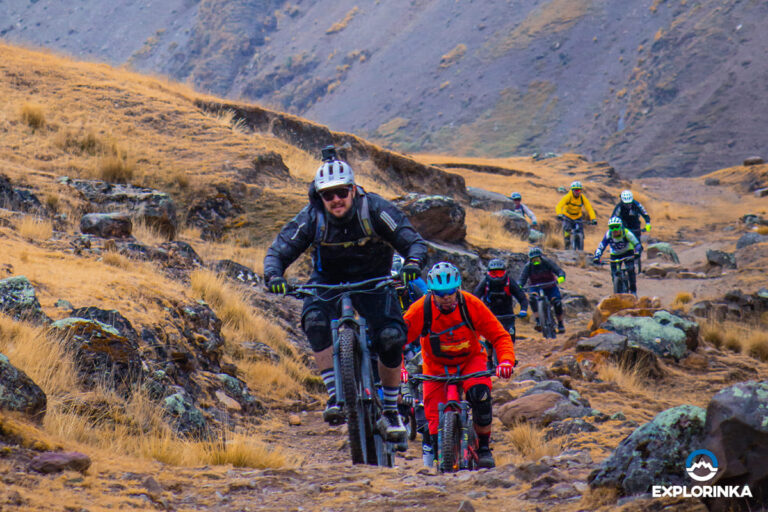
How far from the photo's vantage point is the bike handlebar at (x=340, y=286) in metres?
5.99

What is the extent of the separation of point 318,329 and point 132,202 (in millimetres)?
8787

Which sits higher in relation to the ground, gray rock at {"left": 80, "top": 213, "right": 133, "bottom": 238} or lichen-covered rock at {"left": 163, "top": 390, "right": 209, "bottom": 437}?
gray rock at {"left": 80, "top": 213, "right": 133, "bottom": 238}

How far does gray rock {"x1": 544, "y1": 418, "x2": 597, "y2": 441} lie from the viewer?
7.95m

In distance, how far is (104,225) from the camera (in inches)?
460

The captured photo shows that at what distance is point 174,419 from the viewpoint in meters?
6.97

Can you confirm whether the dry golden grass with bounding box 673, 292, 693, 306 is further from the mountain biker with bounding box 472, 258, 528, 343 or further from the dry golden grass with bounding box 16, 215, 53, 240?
the dry golden grass with bounding box 16, 215, 53, 240

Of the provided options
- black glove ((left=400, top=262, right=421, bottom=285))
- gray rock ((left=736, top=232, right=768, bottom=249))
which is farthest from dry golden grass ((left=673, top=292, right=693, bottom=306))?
black glove ((left=400, top=262, right=421, bottom=285))

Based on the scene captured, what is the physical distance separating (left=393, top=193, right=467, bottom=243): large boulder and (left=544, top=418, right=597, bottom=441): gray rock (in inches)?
399

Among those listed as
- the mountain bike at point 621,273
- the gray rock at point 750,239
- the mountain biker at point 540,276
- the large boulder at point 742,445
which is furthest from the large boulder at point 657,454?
the gray rock at point 750,239

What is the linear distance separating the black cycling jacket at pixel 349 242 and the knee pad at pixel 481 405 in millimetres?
1626

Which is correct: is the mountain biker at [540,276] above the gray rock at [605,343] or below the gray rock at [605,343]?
above

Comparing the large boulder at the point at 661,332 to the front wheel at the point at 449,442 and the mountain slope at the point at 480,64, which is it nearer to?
the front wheel at the point at 449,442

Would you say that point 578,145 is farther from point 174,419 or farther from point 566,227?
point 174,419

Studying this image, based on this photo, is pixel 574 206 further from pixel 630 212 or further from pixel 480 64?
pixel 480 64
